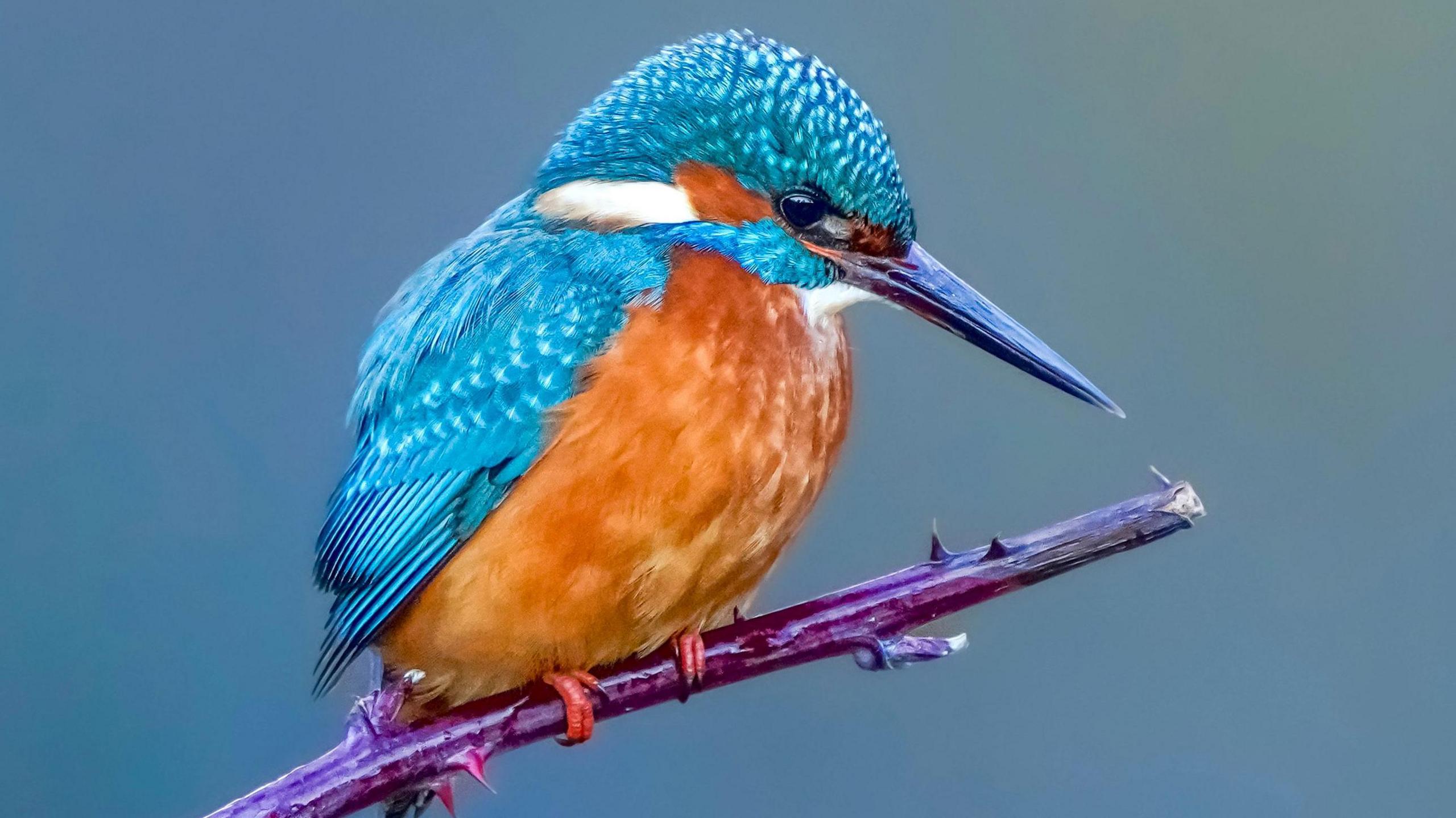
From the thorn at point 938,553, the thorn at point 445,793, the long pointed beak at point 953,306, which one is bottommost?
the thorn at point 445,793

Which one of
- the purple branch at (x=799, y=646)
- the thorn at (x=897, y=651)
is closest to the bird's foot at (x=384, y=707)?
the purple branch at (x=799, y=646)

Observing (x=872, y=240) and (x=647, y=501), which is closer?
(x=647, y=501)

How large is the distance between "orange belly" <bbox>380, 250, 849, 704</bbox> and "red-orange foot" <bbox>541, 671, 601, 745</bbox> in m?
0.01

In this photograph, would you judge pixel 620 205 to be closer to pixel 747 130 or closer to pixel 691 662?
pixel 747 130

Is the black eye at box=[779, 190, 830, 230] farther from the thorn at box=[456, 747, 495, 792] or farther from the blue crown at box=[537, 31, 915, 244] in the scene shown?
the thorn at box=[456, 747, 495, 792]

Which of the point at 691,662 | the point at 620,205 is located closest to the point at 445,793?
the point at 691,662

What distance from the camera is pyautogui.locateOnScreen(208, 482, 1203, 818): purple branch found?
81cm

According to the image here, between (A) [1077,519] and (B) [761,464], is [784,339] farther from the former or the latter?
(A) [1077,519]

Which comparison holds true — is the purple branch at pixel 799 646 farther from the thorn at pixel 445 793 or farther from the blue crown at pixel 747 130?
Answer: the blue crown at pixel 747 130

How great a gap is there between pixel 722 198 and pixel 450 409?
0.29 m

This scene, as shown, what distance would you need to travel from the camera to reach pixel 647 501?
2.89 ft

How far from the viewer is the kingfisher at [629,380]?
35.2 inches

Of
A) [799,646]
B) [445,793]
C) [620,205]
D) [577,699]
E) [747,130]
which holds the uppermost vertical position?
[747,130]

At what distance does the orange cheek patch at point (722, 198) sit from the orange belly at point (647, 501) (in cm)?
4
